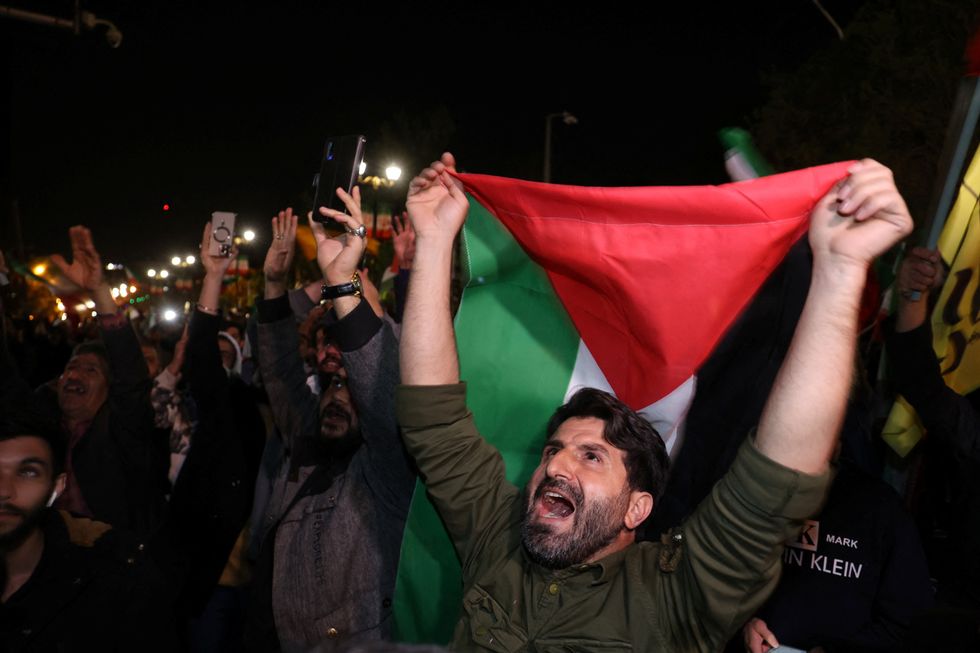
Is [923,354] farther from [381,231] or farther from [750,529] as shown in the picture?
[381,231]

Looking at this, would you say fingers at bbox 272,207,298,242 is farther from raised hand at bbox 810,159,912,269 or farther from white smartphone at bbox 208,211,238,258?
raised hand at bbox 810,159,912,269

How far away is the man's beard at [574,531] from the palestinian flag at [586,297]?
482mm

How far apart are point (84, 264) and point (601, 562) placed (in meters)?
3.42

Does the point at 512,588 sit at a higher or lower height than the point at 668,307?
lower

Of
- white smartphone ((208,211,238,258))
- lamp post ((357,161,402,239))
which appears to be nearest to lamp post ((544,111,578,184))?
lamp post ((357,161,402,239))

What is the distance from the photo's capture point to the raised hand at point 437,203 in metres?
2.92

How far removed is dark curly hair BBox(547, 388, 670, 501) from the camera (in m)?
2.67

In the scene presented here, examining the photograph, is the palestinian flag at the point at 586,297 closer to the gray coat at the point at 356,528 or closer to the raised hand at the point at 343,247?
the gray coat at the point at 356,528

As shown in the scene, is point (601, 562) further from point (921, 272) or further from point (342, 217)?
point (921, 272)

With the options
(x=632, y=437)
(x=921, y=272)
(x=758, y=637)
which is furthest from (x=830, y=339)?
(x=921, y=272)

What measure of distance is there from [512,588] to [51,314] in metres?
29.5

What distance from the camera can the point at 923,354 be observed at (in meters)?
3.38

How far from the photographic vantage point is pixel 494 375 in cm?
313

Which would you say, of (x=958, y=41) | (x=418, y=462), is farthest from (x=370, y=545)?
(x=958, y=41)
